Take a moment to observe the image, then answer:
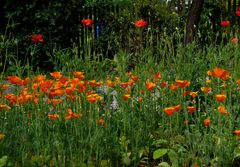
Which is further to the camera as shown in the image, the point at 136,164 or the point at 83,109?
the point at 83,109

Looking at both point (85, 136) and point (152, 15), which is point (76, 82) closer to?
point (85, 136)

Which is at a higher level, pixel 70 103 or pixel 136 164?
pixel 70 103

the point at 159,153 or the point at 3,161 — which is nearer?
the point at 3,161

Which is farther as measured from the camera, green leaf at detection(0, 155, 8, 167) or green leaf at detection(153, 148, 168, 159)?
green leaf at detection(153, 148, 168, 159)

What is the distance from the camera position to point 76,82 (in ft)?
11.8

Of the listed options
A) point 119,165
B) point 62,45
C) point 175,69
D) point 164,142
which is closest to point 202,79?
point 175,69

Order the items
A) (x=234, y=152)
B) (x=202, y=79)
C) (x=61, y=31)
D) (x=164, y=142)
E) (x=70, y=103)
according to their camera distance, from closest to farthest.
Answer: (x=234, y=152)
(x=164, y=142)
(x=70, y=103)
(x=202, y=79)
(x=61, y=31)

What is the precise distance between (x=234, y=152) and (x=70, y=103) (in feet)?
4.50

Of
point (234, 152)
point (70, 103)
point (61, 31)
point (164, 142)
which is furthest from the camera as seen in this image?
point (61, 31)

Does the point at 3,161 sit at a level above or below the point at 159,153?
above

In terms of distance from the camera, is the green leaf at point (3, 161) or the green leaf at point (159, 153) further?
the green leaf at point (159, 153)

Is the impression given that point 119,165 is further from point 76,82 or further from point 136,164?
point 76,82

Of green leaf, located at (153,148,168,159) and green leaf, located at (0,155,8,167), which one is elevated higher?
green leaf, located at (0,155,8,167)

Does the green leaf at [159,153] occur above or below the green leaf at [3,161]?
below
